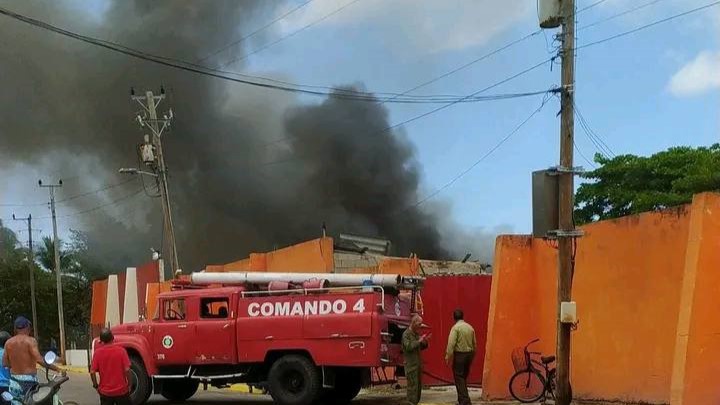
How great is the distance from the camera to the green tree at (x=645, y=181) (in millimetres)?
29266

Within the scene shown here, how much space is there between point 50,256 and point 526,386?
188ft

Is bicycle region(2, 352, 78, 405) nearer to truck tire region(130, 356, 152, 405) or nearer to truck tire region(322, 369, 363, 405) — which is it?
truck tire region(130, 356, 152, 405)

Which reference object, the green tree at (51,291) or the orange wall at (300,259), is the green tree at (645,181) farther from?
the green tree at (51,291)

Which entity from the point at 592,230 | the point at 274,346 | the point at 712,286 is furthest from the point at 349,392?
the point at 712,286

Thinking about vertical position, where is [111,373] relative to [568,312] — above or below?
below

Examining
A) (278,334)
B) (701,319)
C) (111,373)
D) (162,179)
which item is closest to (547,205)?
(701,319)

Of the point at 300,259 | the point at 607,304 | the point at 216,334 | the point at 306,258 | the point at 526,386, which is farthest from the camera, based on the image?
the point at 300,259

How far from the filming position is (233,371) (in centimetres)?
1346

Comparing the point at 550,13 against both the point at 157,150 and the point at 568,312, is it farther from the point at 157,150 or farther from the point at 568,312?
the point at 157,150

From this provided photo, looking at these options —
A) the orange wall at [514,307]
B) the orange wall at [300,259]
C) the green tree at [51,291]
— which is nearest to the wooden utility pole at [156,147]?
the orange wall at [300,259]

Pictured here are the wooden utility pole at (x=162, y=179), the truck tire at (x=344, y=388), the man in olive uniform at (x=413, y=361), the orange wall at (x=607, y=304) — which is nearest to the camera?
the orange wall at (x=607, y=304)

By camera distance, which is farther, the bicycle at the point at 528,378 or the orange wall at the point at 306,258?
the orange wall at the point at 306,258

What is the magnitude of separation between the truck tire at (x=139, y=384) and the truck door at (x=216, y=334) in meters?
1.01

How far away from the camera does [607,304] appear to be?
A: 38.2 feet
